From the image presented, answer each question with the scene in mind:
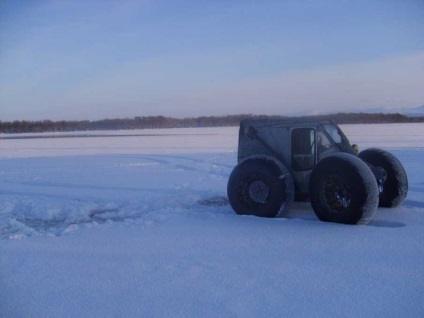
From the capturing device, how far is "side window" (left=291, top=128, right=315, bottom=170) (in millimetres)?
6137

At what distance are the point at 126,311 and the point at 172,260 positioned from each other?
1.07 metres

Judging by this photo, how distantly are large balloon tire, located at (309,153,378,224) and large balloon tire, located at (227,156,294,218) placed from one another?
0.38m

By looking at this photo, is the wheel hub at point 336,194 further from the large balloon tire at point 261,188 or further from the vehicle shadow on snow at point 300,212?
the large balloon tire at point 261,188

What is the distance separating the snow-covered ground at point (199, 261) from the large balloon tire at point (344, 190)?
0.18 m

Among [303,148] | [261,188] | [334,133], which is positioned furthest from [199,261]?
[334,133]

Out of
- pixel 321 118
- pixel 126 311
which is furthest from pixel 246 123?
pixel 126 311

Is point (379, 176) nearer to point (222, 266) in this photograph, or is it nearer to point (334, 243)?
point (334, 243)

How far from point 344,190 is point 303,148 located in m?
1.32

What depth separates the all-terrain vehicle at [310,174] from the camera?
4.98m

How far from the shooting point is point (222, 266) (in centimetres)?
374

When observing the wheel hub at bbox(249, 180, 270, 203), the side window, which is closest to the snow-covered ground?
the wheel hub at bbox(249, 180, 270, 203)

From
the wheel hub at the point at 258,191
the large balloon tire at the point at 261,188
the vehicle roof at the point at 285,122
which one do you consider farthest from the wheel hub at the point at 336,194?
the vehicle roof at the point at 285,122

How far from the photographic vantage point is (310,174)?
18.7 ft

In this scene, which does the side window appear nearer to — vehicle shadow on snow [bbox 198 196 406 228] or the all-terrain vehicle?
the all-terrain vehicle
